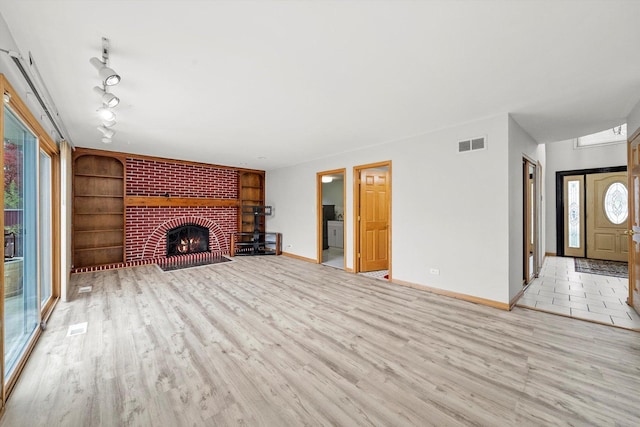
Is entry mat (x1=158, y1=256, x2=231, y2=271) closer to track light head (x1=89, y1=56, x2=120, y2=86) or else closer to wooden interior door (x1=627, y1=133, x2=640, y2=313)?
track light head (x1=89, y1=56, x2=120, y2=86)

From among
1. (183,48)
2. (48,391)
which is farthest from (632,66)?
(48,391)

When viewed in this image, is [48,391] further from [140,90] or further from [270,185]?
[270,185]

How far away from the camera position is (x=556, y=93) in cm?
A: 263

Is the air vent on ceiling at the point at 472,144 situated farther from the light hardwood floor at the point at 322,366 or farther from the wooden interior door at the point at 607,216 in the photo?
the wooden interior door at the point at 607,216

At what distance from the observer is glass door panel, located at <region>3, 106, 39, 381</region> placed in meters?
2.11

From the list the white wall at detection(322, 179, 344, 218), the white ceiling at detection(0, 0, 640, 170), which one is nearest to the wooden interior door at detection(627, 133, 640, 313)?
the white ceiling at detection(0, 0, 640, 170)

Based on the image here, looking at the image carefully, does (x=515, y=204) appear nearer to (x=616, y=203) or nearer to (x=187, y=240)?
(x=616, y=203)

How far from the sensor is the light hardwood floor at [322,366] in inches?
63.2

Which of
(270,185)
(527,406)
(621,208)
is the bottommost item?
(527,406)

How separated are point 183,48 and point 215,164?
16.7 feet

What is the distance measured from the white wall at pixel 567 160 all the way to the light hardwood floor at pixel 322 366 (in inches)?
200

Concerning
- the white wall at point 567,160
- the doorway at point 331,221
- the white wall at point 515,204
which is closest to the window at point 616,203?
the white wall at point 567,160

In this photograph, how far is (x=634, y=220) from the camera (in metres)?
3.22

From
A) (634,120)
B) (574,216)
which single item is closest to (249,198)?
(634,120)
